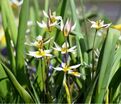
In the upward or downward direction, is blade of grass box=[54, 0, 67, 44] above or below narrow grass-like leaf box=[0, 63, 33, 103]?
above

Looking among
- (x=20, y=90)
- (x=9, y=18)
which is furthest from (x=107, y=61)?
(x=9, y=18)

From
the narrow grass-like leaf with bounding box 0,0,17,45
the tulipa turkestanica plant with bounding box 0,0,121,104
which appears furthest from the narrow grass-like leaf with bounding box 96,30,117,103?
the narrow grass-like leaf with bounding box 0,0,17,45

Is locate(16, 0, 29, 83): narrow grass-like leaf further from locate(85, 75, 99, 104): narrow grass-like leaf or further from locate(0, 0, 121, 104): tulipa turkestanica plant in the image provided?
locate(85, 75, 99, 104): narrow grass-like leaf

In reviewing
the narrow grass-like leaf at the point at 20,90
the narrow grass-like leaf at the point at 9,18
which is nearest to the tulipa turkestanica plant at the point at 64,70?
the narrow grass-like leaf at the point at 20,90

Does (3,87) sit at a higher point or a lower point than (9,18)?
lower

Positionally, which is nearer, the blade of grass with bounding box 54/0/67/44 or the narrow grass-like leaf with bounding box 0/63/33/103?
the narrow grass-like leaf with bounding box 0/63/33/103

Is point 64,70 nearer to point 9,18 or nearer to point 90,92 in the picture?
point 90,92

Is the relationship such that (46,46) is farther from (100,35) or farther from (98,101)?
(100,35)

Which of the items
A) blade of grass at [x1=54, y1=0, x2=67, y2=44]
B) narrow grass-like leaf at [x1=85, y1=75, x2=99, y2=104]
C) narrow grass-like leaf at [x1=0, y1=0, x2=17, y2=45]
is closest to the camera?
narrow grass-like leaf at [x1=85, y1=75, x2=99, y2=104]

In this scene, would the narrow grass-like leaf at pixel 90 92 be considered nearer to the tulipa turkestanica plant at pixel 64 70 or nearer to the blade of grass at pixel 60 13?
the tulipa turkestanica plant at pixel 64 70
